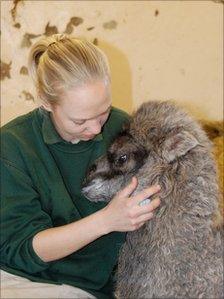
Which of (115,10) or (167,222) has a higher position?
(115,10)

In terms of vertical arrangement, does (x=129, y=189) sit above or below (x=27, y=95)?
above

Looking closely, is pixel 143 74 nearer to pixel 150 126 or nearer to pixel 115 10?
pixel 115 10

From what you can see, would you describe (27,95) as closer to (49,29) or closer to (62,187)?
(49,29)

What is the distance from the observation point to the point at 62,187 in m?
1.64

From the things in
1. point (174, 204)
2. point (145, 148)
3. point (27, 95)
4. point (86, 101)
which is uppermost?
point (86, 101)

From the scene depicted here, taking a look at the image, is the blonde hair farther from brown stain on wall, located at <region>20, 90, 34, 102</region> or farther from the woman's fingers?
brown stain on wall, located at <region>20, 90, 34, 102</region>

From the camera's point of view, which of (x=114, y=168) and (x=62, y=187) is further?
(x=62, y=187)

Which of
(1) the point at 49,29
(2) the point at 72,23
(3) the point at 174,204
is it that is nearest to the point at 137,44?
(2) the point at 72,23

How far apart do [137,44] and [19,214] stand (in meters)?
1.48

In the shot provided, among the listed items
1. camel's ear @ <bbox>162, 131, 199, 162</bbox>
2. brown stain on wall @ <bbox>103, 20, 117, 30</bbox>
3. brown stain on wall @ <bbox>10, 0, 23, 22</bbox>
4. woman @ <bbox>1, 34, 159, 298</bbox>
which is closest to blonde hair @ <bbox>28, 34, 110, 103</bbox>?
woman @ <bbox>1, 34, 159, 298</bbox>

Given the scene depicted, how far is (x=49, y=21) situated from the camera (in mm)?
2623

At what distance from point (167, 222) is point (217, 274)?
19cm

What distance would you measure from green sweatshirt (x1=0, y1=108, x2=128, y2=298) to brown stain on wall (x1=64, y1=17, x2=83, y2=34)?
1034 millimetres

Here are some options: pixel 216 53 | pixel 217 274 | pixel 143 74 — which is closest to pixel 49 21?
pixel 143 74
